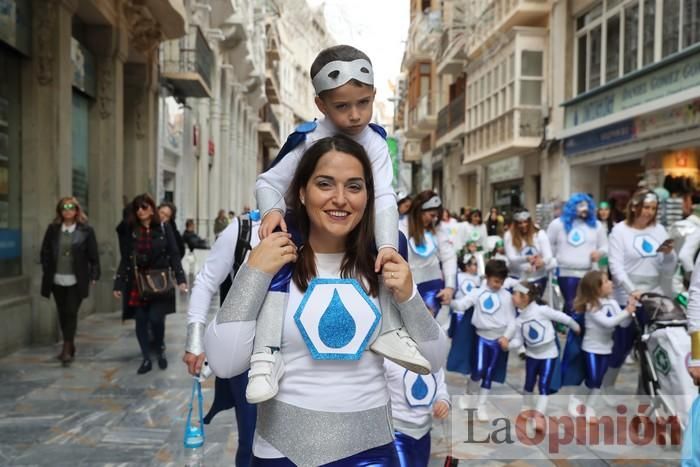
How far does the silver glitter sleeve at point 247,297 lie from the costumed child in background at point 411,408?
4.44 ft

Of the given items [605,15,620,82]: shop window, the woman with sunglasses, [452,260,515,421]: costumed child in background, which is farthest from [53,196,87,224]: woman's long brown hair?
[605,15,620,82]: shop window

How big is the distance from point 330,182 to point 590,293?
4553mm

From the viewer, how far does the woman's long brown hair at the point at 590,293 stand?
20.2ft

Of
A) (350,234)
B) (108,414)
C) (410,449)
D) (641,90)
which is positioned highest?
(641,90)

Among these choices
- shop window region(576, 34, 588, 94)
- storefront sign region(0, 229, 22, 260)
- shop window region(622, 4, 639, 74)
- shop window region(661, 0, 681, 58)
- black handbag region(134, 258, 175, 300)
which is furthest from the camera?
shop window region(576, 34, 588, 94)

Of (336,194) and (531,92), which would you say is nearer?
(336,194)

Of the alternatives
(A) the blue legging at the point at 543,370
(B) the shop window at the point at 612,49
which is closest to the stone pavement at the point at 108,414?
(A) the blue legging at the point at 543,370

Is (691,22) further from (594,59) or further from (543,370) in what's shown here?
(543,370)

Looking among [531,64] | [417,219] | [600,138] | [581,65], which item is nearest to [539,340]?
[417,219]

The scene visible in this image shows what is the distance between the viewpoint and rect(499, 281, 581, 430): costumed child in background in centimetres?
602

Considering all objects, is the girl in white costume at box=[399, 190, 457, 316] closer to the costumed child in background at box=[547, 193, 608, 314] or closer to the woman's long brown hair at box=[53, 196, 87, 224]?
the costumed child in background at box=[547, 193, 608, 314]

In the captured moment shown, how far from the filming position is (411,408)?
3.35m

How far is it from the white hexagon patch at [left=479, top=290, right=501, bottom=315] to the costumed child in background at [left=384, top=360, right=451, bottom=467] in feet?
9.40

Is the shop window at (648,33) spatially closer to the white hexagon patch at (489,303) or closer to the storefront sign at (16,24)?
the white hexagon patch at (489,303)
